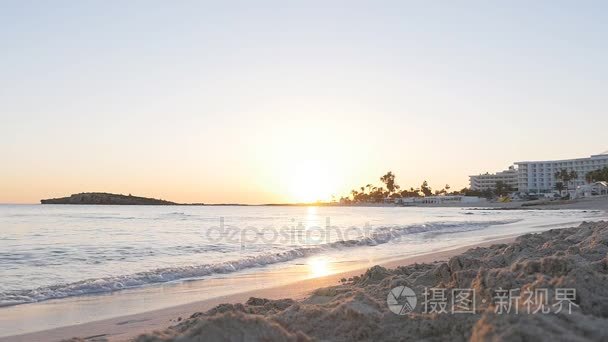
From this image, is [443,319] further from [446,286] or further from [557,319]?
[446,286]

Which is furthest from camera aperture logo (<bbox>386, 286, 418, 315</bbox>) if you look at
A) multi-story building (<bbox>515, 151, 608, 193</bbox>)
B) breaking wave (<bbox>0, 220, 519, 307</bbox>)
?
multi-story building (<bbox>515, 151, 608, 193</bbox>)

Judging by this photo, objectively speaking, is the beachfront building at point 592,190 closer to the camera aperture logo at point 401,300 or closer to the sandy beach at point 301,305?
the sandy beach at point 301,305

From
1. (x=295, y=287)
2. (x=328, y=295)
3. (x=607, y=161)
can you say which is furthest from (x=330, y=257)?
(x=607, y=161)

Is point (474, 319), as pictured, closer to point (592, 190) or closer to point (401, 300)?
point (401, 300)

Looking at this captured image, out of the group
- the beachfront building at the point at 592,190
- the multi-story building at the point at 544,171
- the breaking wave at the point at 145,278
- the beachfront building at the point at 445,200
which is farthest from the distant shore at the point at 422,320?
the multi-story building at the point at 544,171

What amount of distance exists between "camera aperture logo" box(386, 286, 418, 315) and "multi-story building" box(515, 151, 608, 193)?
584ft

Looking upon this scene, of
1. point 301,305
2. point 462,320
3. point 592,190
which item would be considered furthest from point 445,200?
point 462,320

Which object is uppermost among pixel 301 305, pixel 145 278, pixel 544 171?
pixel 544 171

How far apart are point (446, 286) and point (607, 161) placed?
17704 cm

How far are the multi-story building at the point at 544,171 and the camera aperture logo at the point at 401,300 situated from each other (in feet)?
584

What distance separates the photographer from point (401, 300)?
5.22 m

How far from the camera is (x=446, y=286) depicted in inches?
203

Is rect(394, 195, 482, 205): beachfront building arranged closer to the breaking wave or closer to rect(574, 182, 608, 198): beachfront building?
rect(574, 182, 608, 198): beachfront building

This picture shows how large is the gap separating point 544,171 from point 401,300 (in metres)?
192
